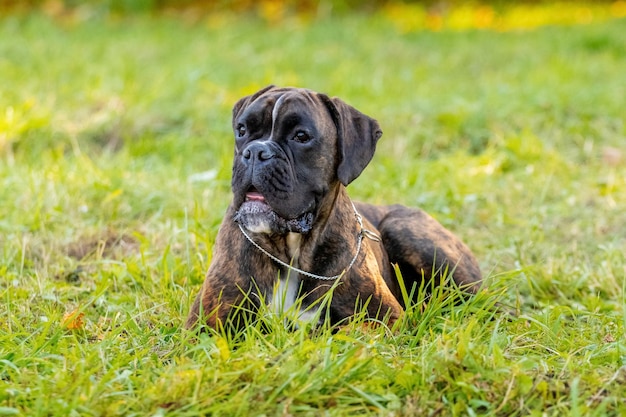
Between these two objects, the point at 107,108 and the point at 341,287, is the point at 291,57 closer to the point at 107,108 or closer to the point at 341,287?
the point at 107,108

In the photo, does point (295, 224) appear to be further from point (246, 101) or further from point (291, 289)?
point (246, 101)

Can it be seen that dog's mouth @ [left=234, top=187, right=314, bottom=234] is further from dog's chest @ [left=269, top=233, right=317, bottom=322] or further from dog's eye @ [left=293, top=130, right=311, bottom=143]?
dog's eye @ [left=293, top=130, right=311, bottom=143]

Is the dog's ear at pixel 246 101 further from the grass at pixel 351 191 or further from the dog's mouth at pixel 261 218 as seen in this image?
the grass at pixel 351 191

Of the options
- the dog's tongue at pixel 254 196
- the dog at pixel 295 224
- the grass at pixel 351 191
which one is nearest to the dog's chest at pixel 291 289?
the dog at pixel 295 224

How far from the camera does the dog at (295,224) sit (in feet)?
12.7

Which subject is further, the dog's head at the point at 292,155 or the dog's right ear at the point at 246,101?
the dog's right ear at the point at 246,101

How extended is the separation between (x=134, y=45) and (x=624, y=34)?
566cm

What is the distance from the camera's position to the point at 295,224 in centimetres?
393

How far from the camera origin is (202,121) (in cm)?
785

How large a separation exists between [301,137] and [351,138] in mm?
→ 260

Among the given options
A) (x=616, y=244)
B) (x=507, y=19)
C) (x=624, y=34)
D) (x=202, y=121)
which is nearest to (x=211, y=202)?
(x=202, y=121)

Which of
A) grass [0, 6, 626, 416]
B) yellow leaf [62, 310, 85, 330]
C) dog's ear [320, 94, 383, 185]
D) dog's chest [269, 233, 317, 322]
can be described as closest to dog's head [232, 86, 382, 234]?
dog's ear [320, 94, 383, 185]

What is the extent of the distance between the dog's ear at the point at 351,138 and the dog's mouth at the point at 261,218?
0.28 metres

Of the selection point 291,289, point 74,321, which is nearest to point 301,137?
point 291,289
